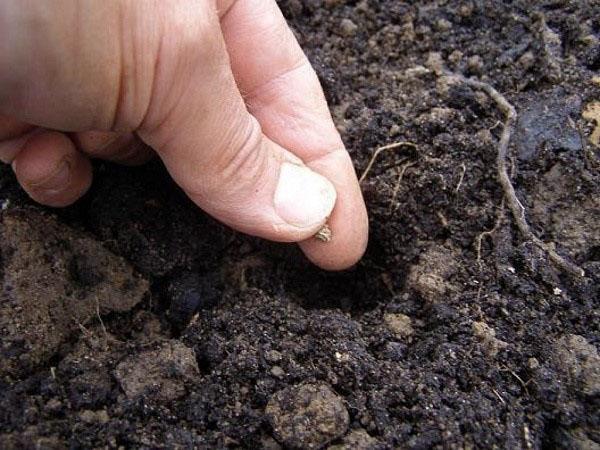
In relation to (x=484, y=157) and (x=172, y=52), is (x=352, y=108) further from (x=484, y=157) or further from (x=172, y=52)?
(x=172, y=52)

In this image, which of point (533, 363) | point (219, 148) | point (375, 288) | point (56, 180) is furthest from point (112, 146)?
point (533, 363)

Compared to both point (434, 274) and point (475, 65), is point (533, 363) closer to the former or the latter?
point (434, 274)

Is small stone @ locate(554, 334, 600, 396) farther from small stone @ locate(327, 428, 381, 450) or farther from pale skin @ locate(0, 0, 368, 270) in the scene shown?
pale skin @ locate(0, 0, 368, 270)

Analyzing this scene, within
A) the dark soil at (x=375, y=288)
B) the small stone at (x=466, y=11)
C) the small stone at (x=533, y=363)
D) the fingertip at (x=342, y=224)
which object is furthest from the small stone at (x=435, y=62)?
the small stone at (x=533, y=363)

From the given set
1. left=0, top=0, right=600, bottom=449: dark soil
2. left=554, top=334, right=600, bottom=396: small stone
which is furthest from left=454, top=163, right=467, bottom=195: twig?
left=554, top=334, right=600, bottom=396: small stone

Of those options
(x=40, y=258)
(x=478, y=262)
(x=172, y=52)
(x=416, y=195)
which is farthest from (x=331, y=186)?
(x=40, y=258)

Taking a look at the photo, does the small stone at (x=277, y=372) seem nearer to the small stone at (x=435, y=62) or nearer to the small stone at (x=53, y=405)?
the small stone at (x=53, y=405)
